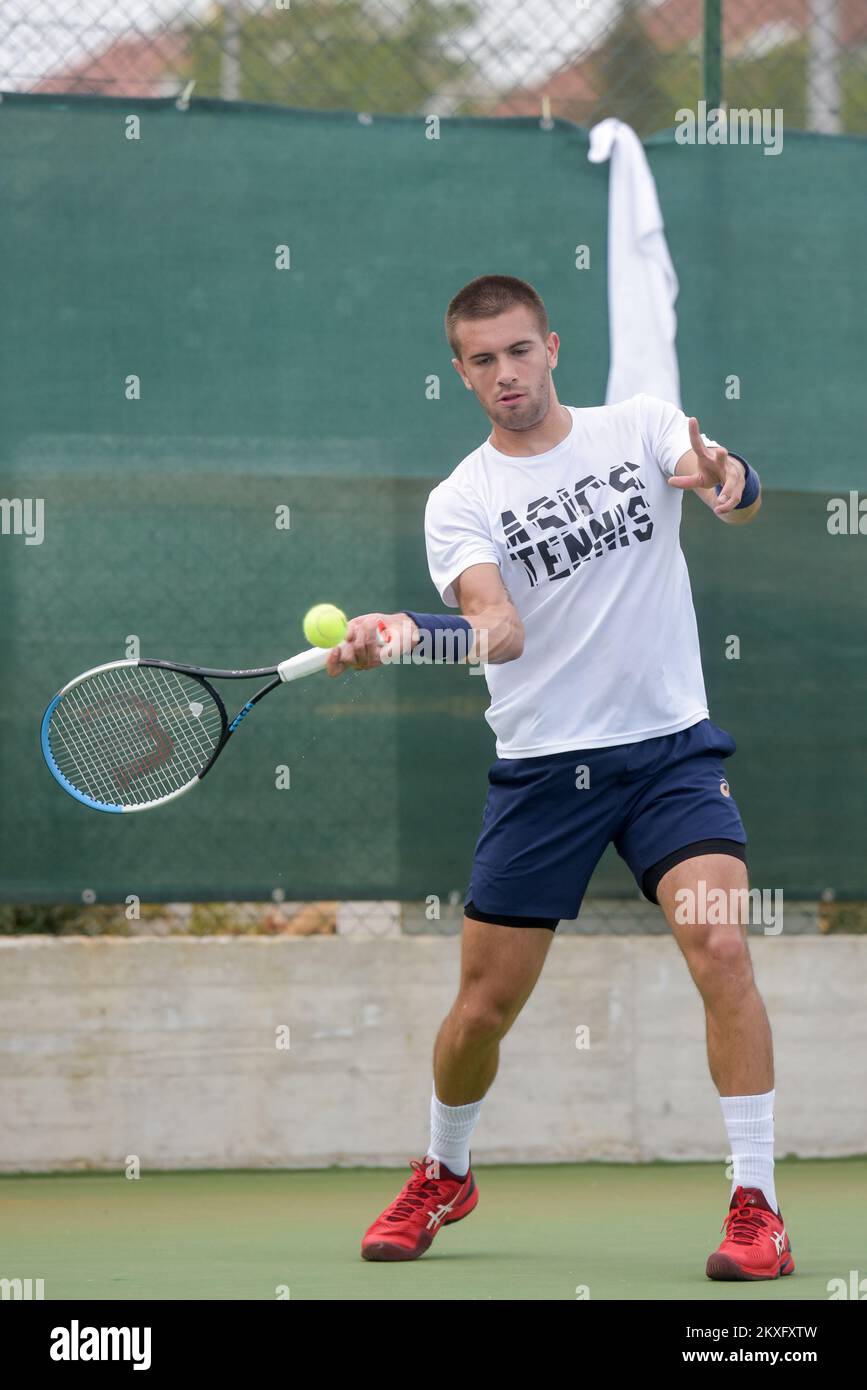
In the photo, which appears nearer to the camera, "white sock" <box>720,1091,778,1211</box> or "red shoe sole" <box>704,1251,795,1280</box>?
"red shoe sole" <box>704,1251,795,1280</box>

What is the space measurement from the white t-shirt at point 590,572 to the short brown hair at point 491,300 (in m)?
0.26

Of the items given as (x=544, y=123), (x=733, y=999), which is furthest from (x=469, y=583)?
(x=544, y=123)

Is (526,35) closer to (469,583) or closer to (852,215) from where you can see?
(852,215)

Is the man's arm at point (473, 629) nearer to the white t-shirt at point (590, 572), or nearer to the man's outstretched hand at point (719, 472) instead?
the white t-shirt at point (590, 572)

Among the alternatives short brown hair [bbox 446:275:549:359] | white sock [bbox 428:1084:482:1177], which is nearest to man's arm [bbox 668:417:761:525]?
short brown hair [bbox 446:275:549:359]

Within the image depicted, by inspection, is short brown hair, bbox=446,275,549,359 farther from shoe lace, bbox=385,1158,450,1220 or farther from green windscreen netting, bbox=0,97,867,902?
shoe lace, bbox=385,1158,450,1220

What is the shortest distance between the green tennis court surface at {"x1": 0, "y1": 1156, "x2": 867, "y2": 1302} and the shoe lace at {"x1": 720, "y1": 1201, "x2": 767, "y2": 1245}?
80 mm

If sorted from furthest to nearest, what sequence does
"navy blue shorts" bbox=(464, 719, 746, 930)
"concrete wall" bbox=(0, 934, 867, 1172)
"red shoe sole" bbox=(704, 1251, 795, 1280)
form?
"concrete wall" bbox=(0, 934, 867, 1172)
"navy blue shorts" bbox=(464, 719, 746, 930)
"red shoe sole" bbox=(704, 1251, 795, 1280)

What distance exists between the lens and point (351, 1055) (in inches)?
202

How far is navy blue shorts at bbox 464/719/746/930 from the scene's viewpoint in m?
3.63

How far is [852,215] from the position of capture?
5.39m

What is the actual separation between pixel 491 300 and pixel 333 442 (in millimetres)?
1571

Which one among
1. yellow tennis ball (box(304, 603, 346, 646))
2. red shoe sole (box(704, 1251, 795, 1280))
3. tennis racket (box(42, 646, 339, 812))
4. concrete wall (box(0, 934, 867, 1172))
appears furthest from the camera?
concrete wall (box(0, 934, 867, 1172))

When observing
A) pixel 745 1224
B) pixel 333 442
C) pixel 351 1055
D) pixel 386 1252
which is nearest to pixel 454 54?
pixel 333 442
